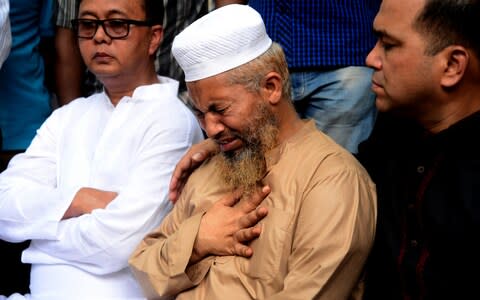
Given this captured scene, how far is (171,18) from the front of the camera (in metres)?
4.62

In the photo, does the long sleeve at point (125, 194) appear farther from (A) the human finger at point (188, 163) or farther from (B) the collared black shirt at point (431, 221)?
(B) the collared black shirt at point (431, 221)

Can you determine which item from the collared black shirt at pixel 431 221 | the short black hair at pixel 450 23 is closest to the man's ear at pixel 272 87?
the collared black shirt at pixel 431 221

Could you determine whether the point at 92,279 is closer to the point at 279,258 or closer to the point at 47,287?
the point at 47,287

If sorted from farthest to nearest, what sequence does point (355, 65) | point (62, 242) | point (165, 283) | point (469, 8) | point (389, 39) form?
point (355, 65), point (62, 242), point (165, 283), point (389, 39), point (469, 8)

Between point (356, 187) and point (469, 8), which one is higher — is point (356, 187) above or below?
below

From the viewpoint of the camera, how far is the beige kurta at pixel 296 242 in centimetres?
295

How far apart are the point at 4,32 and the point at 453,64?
251 cm

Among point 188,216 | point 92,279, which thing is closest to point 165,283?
point 188,216

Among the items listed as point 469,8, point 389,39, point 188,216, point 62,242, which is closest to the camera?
point 469,8

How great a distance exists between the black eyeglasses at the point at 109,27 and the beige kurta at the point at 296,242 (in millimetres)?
1150

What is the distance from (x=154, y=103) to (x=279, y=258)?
1.34 m

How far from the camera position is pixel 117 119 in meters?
4.08

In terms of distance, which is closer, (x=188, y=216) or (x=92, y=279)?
(x=188, y=216)

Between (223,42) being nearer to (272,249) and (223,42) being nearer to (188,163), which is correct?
(188,163)
